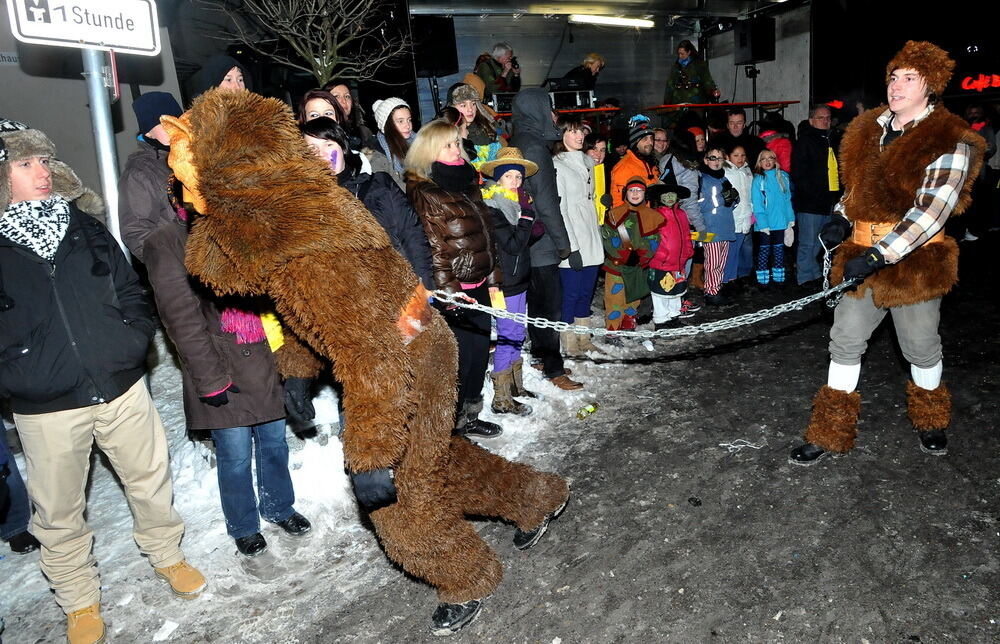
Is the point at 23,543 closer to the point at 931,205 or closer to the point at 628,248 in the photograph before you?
→ the point at 628,248

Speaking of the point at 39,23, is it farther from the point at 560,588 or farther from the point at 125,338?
the point at 560,588

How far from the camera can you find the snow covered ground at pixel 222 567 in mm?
3328

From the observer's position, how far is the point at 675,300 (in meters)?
7.16

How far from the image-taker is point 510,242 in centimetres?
494

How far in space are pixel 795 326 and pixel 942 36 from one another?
12.5 meters

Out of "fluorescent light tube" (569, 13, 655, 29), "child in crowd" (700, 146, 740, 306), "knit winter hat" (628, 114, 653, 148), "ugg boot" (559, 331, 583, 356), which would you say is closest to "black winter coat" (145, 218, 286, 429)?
"ugg boot" (559, 331, 583, 356)

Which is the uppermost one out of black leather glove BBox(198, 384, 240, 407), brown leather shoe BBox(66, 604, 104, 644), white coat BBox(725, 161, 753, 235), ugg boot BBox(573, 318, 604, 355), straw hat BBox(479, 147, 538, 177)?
straw hat BBox(479, 147, 538, 177)

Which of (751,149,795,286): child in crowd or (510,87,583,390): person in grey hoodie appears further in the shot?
(751,149,795,286): child in crowd

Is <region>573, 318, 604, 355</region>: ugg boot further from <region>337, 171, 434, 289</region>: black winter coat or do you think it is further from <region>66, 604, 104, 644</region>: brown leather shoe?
<region>66, 604, 104, 644</region>: brown leather shoe

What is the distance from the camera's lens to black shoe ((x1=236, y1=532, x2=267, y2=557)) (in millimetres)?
3785

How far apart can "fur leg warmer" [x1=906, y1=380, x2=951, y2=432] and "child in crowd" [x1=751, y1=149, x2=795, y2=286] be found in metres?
4.44

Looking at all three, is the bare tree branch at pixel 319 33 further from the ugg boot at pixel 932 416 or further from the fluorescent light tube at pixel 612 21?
the ugg boot at pixel 932 416

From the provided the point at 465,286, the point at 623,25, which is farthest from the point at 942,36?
the point at 465,286

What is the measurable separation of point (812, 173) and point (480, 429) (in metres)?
5.90
